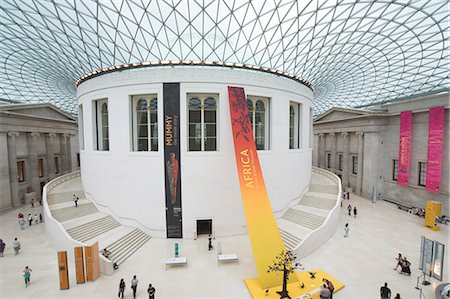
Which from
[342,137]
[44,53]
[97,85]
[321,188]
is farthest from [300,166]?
[44,53]

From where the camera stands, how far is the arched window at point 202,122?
17984 millimetres

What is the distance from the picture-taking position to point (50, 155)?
107 ft

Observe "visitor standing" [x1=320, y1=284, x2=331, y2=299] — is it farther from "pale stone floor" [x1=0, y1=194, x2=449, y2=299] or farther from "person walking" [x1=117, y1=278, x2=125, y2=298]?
"person walking" [x1=117, y1=278, x2=125, y2=298]

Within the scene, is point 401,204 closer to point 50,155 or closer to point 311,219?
point 311,219

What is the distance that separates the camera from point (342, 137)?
1443 inches

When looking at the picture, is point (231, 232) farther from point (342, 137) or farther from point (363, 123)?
point (342, 137)

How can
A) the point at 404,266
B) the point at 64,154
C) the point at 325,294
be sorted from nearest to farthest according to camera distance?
the point at 325,294
the point at 404,266
the point at 64,154

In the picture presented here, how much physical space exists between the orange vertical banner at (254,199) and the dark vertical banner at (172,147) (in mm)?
4618

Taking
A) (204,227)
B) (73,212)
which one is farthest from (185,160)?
(73,212)

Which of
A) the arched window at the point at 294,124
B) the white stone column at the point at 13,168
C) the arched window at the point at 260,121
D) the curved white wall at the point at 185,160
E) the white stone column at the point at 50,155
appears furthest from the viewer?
the white stone column at the point at 50,155

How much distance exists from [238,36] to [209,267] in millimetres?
24965

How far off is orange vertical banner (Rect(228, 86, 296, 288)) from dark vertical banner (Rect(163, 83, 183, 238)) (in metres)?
4.62

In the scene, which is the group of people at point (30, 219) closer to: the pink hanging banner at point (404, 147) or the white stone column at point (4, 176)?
the white stone column at point (4, 176)

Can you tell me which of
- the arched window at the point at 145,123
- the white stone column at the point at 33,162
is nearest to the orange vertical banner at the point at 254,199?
the arched window at the point at 145,123
